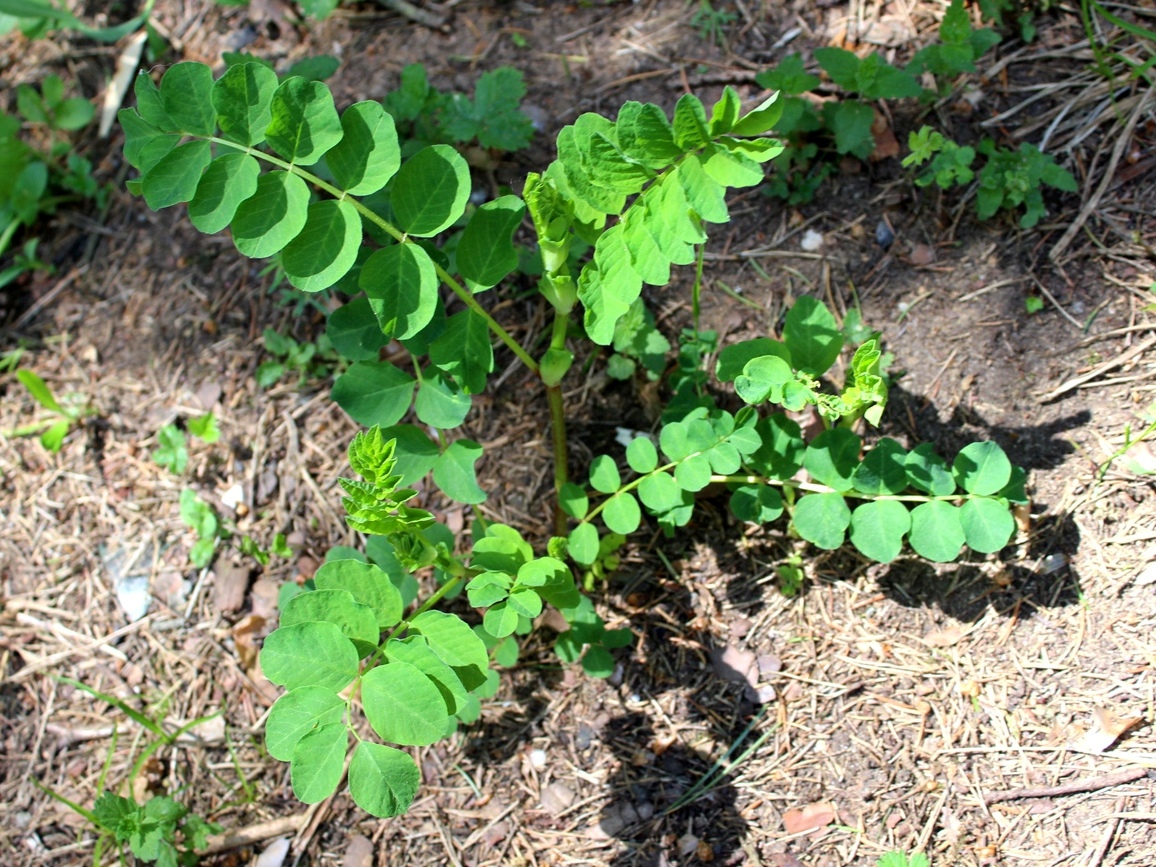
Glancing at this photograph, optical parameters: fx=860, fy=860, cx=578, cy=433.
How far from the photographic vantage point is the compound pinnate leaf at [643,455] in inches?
83.7

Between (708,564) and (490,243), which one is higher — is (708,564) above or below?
below

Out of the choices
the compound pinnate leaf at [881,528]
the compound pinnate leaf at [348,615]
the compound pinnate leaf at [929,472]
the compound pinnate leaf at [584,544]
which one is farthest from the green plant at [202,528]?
the compound pinnate leaf at [929,472]

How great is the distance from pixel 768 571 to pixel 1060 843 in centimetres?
89

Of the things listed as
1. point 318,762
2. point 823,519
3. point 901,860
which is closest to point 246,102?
point 318,762

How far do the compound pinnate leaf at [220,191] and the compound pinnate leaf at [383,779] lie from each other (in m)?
1.09

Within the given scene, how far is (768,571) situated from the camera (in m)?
2.36

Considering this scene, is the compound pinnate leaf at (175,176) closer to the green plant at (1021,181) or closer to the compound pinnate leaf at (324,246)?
the compound pinnate leaf at (324,246)

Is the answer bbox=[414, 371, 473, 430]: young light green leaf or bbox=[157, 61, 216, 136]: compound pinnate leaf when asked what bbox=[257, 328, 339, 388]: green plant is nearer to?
bbox=[414, 371, 473, 430]: young light green leaf

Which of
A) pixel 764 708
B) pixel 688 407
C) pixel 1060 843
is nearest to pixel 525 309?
pixel 688 407

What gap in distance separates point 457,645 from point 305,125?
43.9 inches

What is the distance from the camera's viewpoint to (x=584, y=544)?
2115mm

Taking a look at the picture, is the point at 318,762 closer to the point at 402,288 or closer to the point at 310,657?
the point at 310,657

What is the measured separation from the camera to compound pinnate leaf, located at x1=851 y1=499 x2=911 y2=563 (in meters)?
1.99

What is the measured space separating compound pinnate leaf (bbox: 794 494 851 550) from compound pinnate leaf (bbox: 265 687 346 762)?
3.70 feet
